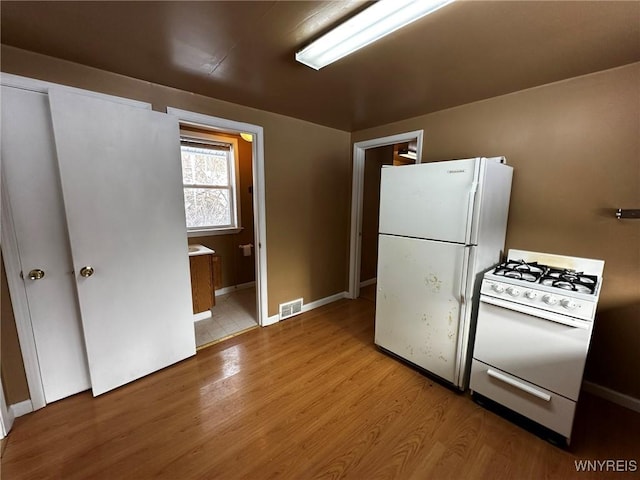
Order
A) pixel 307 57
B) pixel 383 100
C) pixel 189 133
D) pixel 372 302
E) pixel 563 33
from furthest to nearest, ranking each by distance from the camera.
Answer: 1. pixel 372 302
2. pixel 189 133
3. pixel 383 100
4. pixel 307 57
5. pixel 563 33

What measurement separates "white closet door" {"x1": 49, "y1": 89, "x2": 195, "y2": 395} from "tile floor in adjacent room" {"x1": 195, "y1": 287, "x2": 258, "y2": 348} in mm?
475

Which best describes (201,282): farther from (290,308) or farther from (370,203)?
(370,203)

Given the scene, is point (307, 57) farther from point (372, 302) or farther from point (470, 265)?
point (372, 302)

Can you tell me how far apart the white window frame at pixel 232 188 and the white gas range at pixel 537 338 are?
329 centimetres

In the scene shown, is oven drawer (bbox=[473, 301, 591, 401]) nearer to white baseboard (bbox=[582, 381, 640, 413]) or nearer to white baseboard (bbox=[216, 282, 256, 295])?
white baseboard (bbox=[582, 381, 640, 413])

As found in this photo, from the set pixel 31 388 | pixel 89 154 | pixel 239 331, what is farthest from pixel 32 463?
pixel 89 154

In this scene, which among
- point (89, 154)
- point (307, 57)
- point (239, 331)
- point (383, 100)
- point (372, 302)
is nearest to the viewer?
point (307, 57)

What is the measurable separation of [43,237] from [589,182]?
369 centimetres

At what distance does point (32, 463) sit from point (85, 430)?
0.23 metres

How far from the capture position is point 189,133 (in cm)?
338

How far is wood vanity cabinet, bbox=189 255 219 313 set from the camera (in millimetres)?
2865

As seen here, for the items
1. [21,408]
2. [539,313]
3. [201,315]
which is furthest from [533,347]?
[21,408]

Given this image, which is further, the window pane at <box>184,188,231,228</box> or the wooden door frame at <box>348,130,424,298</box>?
the window pane at <box>184,188,231,228</box>

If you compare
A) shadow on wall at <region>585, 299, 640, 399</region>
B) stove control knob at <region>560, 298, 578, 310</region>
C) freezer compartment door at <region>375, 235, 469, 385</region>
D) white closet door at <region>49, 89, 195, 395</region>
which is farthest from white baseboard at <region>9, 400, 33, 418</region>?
shadow on wall at <region>585, 299, 640, 399</region>
